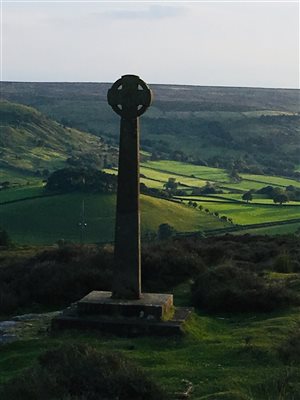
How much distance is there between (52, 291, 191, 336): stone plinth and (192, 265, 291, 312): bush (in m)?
2.67

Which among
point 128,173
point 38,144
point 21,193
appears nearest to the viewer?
point 128,173

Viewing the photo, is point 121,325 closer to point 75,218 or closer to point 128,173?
point 128,173

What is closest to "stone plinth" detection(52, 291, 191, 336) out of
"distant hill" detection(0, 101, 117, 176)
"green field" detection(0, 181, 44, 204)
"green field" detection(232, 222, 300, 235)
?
"green field" detection(232, 222, 300, 235)

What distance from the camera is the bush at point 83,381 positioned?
8.09 meters

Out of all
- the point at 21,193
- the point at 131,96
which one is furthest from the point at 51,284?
the point at 21,193

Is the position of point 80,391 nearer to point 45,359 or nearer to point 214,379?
point 45,359

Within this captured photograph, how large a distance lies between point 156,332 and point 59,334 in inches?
78.3

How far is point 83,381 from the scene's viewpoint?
27.7ft

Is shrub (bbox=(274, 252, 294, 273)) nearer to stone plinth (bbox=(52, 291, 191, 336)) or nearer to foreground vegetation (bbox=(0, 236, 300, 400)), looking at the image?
foreground vegetation (bbox=(0, 236, 300, 400))

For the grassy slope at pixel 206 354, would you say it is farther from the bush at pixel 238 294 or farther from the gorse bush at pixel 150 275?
the gorse bush at pixel 150 275

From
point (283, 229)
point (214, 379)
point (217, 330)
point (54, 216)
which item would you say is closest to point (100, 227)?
point (54, 216)

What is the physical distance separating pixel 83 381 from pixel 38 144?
137 metres

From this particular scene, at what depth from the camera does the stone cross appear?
530 inches

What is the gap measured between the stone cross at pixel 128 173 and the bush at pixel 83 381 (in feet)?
14.7
